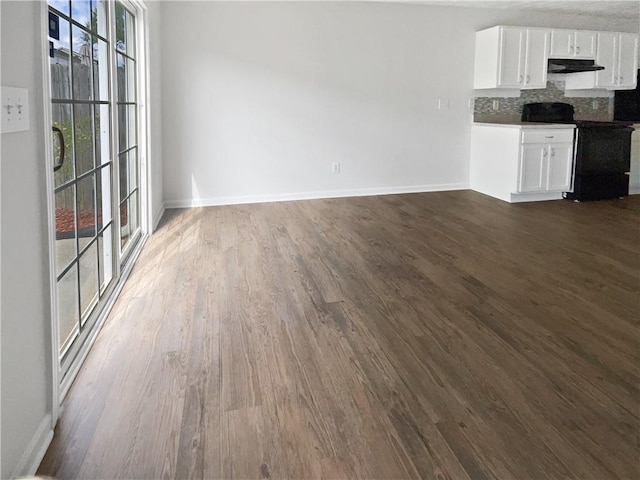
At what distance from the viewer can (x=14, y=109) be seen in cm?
134

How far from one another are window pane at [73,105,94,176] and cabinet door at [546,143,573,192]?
5013 mm

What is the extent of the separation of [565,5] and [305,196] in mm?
3892

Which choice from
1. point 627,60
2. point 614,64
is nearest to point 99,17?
point 614,64

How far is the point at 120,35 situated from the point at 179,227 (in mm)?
1777

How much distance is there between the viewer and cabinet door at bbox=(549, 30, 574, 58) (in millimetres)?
6102

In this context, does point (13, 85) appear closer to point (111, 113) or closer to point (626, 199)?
point (111, 113)

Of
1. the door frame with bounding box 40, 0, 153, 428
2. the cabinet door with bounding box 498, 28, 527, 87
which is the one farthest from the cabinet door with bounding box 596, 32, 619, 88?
the door frame with bounding box 40, 0, 153, 428

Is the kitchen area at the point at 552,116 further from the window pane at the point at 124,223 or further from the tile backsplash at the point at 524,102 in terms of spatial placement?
the window pane at the point at 124,223

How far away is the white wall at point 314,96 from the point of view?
5531 mm

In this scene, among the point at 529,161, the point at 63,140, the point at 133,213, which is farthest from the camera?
the point at 529,161

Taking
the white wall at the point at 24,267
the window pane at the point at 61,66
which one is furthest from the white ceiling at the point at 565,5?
the white wall at the point at 24,267

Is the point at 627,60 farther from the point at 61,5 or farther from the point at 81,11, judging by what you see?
the point at 61,5

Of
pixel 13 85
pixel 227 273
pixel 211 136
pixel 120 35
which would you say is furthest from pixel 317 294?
pixel 211 136

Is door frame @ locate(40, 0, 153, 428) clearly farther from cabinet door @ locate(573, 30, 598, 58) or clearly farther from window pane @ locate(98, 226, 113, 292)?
cabinet door @ locate(573, 30, 598, 58)
